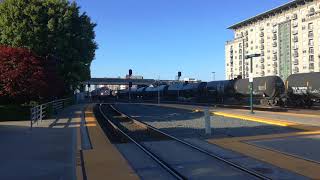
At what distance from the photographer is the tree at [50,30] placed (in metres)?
44.0

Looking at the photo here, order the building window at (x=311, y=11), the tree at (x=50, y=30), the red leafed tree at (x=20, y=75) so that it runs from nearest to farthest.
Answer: the red leafed tree at (x=20, y=75)
the tree at (x=50, y=30)
the building window at (x=311, y=11)

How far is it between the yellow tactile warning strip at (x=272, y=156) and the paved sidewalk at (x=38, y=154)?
472 centimetres

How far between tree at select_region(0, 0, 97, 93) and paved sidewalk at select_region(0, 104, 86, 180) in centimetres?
2250

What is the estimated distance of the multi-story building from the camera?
13562 centimetres

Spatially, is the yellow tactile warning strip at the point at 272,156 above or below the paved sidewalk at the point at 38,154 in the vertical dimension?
above

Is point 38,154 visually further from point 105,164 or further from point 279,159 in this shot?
point 279,159

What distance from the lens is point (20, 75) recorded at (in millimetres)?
29766

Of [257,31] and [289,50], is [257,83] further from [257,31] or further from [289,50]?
[257,31]

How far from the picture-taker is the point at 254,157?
1349 centimetres

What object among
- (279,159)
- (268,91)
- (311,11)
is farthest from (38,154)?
(311,11)

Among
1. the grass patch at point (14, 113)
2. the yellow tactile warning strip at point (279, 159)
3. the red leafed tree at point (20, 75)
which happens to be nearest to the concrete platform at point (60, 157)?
the yellow tactile warning strip at point (279, 159)

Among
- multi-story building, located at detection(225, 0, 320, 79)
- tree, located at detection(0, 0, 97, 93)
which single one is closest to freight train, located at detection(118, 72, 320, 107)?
tree, located at detection(0, 0, 97, 93)

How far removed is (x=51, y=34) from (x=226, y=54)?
145484 mm

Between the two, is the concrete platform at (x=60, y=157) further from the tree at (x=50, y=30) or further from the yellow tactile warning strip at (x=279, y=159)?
the tree at (x=50, y=30)
